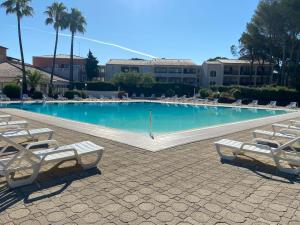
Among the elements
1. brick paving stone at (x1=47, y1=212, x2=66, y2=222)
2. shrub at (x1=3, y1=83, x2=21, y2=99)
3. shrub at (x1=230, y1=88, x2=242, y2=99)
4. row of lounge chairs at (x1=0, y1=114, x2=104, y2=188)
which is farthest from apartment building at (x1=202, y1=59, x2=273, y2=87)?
brick paving stone at (x1=47, y1=212, x2=66, y2=222)

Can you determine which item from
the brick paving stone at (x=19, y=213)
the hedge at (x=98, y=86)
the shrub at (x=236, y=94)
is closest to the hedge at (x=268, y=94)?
the shrub at (x=236, y=94)

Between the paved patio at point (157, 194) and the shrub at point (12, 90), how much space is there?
2711cm

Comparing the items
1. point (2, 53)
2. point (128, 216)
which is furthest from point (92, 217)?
point (2, 53)

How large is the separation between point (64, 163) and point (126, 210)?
2.66 meters

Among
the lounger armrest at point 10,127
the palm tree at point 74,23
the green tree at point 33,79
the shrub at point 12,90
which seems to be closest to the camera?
the lounger armrest at point 10,127

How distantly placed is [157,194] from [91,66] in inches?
2171

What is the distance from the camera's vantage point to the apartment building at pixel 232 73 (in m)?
51.4

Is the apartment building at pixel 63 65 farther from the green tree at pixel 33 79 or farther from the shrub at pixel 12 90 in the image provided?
the shrub at pixel 12 90

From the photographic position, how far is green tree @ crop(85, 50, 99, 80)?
5662 cm

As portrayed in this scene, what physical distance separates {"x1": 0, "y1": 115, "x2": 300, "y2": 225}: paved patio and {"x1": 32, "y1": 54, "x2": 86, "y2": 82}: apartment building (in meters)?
51.6

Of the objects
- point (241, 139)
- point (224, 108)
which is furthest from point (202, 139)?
point (224, 108)

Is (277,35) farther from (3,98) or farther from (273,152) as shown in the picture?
(273,152)

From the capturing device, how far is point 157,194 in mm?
4465

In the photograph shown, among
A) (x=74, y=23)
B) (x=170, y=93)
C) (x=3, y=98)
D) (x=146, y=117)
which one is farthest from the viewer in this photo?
(x=170, y=93)
